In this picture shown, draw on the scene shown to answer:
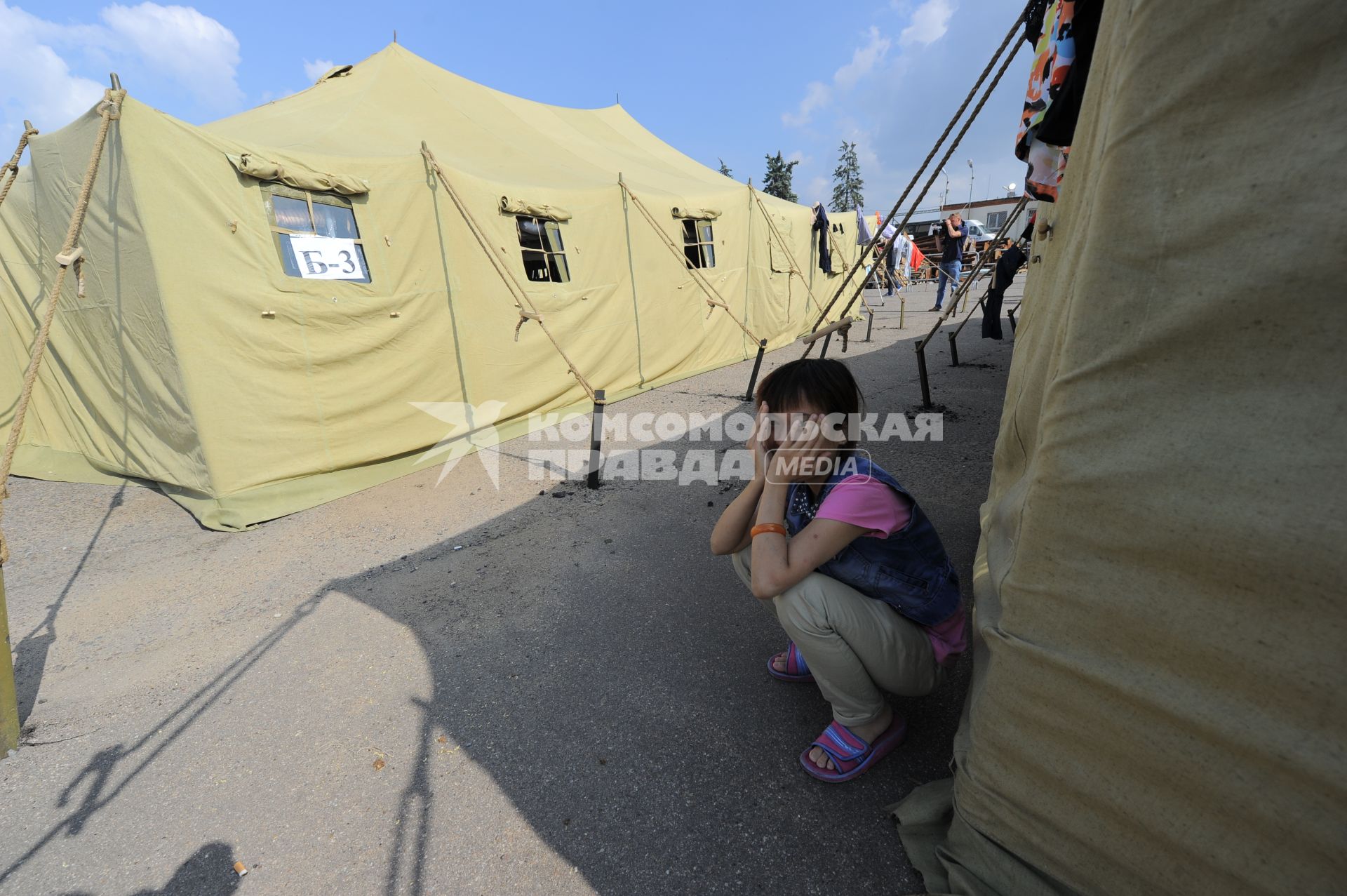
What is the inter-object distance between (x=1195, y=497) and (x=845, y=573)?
0.87 m

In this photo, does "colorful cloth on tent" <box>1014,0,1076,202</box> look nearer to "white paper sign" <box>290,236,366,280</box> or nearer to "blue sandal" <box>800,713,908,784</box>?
"blue sandal" <box>800,713,908,784</box>

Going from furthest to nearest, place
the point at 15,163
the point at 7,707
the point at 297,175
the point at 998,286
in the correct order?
the point at 998,286 < the point at 297,175 < the point at 15,163 < the point at 7,707

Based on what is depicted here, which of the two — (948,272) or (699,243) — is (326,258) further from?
(948,272)

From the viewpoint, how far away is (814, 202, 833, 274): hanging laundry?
35.7 ft

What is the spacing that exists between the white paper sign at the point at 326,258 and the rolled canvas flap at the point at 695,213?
4300 millimetres

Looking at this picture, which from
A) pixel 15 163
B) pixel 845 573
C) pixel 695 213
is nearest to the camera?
pixel 845 573

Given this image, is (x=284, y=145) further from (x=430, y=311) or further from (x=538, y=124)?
(x=538, y=124)

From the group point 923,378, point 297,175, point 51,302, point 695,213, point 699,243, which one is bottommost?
point 923,378

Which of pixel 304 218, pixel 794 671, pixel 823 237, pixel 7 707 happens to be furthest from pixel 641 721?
pixel 823 237

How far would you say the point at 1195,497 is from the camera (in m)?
0.94

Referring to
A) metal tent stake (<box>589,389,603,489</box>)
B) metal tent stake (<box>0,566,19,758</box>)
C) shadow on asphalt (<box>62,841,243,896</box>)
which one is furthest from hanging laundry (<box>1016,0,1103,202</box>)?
Answer: metal tent stake (<box>0,566,19,758</box>)

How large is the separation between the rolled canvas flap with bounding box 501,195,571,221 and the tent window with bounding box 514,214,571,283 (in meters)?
0.10

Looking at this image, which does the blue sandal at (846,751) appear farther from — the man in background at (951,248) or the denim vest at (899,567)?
the man in background at (951,248)

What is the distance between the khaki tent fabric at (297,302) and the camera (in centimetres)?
379
